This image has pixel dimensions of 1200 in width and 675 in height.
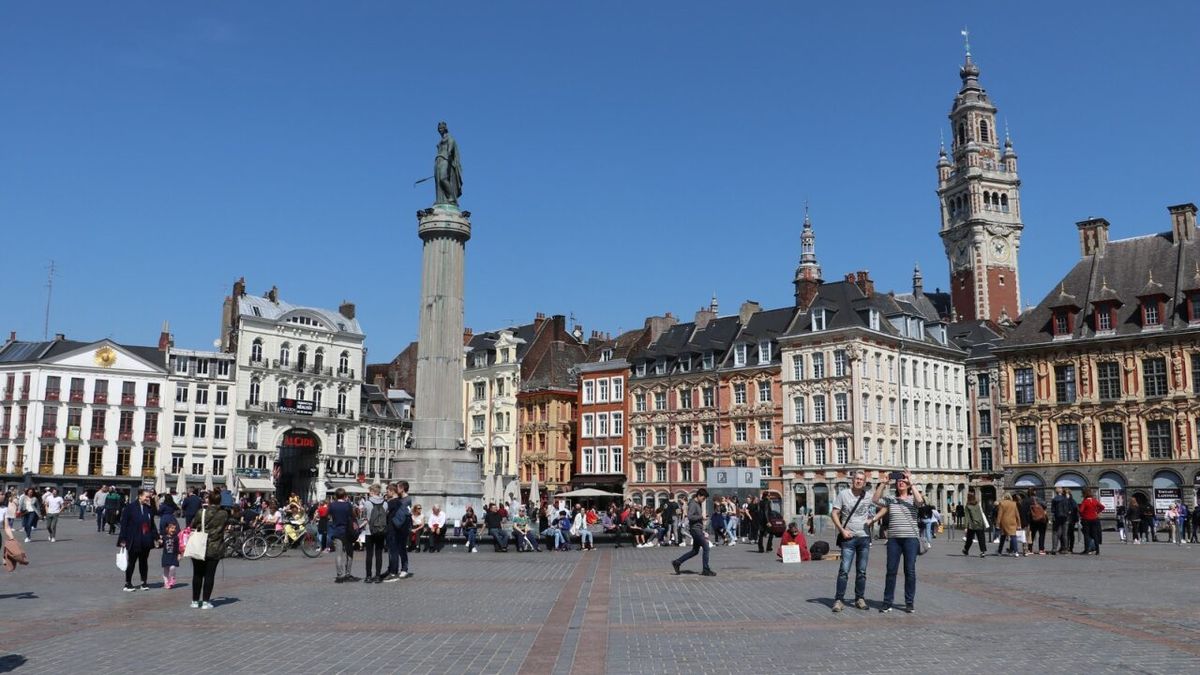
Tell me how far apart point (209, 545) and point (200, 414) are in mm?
64586

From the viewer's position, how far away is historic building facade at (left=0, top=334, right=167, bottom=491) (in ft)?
223

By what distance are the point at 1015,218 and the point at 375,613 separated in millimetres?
110797

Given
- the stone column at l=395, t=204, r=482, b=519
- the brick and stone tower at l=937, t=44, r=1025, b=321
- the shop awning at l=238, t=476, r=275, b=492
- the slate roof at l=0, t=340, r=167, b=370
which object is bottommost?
the shop awning at l=238, t=476, r=275, b=492

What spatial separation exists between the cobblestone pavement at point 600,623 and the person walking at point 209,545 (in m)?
0.32

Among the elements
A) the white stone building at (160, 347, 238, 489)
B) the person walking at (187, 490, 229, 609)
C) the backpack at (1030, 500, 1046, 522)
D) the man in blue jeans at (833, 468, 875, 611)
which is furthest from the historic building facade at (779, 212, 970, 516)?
the person walking at (187, 490, 229, 609)

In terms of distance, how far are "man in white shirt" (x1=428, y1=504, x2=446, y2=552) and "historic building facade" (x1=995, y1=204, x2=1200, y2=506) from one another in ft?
113

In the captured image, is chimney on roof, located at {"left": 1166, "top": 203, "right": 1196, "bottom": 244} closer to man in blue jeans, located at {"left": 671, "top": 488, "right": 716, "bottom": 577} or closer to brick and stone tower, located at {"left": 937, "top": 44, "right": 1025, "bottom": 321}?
man in blue jeans, located at {"left": 671, "top": 488, "right": 716, "bottom": 577}

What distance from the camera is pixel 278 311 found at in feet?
261

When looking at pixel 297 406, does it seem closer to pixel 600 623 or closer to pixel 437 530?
pixel 437 530

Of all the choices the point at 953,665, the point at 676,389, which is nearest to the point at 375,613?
the point at 953,665

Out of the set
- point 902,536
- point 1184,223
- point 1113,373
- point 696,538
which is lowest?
point 696,538

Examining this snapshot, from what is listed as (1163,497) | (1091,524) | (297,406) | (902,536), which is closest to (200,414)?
(297,406)

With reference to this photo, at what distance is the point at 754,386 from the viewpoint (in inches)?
2504

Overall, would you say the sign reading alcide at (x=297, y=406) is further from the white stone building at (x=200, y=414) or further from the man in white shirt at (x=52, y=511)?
the man in white shirt at (x=52, y=511)
